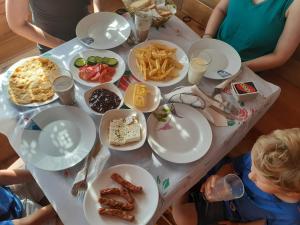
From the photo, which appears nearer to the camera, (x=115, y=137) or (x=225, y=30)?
(x=115, y=137)

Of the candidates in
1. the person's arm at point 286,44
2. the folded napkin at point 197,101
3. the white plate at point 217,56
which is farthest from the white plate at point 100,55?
the person's arm at point 286,44

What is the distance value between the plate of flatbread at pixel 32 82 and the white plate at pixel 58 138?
77 millimetres

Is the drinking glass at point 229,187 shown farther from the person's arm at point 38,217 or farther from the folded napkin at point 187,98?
the person's arm at point 38,217

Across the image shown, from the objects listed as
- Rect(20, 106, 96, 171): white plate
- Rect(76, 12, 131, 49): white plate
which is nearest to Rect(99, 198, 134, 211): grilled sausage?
Rect(20, 106, 96, 171): white plate

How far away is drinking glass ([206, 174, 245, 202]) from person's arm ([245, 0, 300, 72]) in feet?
2.46

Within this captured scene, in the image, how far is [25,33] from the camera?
1444mm

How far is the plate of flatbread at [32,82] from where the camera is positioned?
110 cm

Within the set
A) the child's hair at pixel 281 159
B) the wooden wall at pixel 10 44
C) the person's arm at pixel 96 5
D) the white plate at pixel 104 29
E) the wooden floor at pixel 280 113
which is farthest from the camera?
the wooden wall at pixel 10 44

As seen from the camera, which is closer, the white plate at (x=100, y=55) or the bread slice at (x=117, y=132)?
the bread slice at (x=117, y=132)

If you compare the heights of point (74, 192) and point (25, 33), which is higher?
point (25, 33)

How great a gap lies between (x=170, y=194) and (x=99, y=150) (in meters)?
0.29

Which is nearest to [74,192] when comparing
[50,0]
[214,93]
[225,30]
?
[214,93]

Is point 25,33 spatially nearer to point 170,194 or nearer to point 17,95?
point 17,95

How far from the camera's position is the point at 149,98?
1.17m
